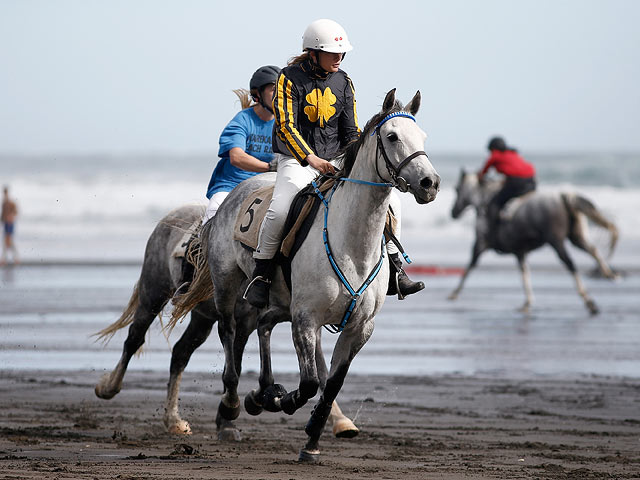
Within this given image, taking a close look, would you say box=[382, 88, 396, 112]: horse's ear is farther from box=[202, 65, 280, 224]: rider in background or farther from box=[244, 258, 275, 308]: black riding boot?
box=[202, 65, 280, 224]: rider in background

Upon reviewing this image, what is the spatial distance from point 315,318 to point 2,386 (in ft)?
16.2

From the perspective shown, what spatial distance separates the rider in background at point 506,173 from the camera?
19.8 metres

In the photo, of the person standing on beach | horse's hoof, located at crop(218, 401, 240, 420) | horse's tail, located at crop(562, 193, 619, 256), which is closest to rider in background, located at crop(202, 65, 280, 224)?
horse's hoof, located at crop(218, 401, 240, 420)

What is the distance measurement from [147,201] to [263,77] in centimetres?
4566

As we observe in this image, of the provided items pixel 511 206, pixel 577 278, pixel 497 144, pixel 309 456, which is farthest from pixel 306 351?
pixel 511 206

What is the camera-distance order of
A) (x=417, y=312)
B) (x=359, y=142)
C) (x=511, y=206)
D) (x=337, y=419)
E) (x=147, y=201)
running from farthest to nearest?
(x=147, y=201)
(x=511, y=206)
(x=417, y=312)
(x=337, y=419)
(x=359, y=142)

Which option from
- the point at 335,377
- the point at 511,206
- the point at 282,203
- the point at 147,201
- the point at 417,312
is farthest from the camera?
the point at 147,201

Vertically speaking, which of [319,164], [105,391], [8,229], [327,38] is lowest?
[8,229]

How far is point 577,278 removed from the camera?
18156 millimetres

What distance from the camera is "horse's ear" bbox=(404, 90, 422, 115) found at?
6.64 meters

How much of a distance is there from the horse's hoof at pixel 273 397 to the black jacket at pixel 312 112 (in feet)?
4.76

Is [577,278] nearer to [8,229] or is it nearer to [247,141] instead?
[247,141]

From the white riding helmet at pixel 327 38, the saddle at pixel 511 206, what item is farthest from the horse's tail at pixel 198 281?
the saddle at pixel 511 206

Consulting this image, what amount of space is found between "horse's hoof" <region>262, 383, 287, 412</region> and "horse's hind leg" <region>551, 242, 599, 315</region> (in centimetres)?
1097
